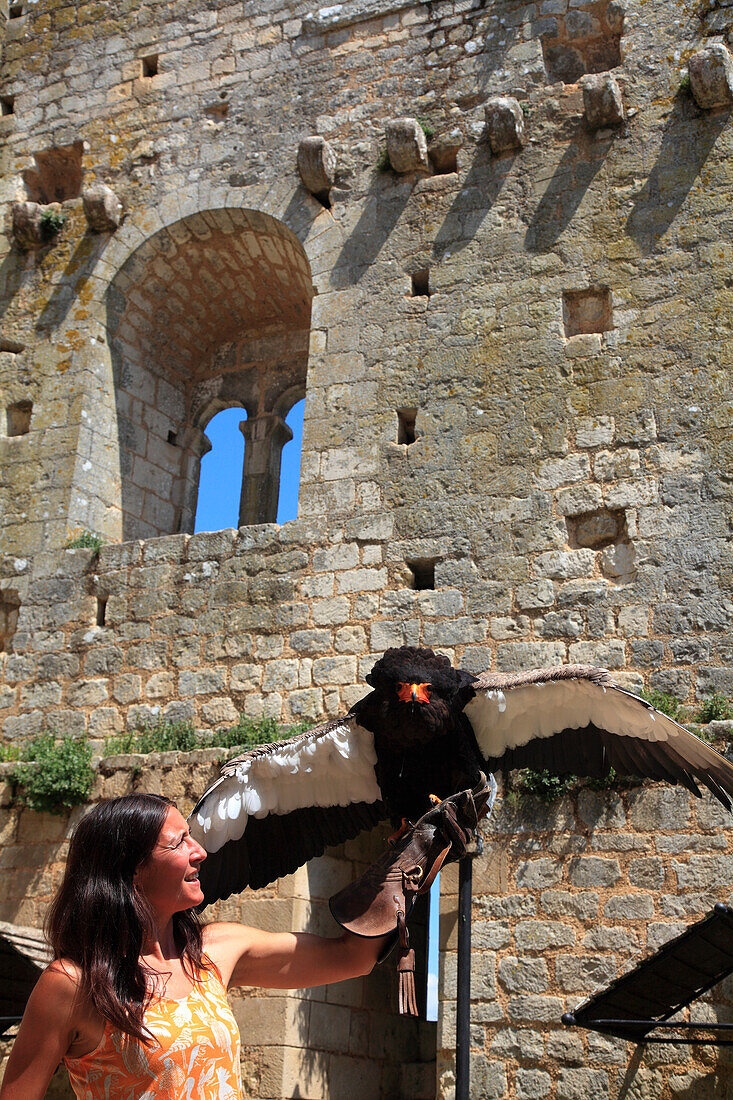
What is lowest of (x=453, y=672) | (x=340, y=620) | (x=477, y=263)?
(x=453, y=672)

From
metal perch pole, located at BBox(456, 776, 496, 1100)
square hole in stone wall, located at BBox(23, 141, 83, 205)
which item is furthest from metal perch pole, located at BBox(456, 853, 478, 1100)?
square hole in stone wall, located at BBox(23, 141, 83, 205)

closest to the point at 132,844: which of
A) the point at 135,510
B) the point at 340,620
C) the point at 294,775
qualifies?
the point at 294,775

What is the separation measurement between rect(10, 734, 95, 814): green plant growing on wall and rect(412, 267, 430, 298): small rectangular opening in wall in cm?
383

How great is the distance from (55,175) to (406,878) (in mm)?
8685

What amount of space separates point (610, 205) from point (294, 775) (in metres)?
4.99

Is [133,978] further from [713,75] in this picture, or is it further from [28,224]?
[28,224]

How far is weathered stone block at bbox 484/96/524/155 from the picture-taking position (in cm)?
760

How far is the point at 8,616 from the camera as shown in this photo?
320 inches

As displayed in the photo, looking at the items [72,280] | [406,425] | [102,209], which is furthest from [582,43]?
[72,280]

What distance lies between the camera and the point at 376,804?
3.79 metres

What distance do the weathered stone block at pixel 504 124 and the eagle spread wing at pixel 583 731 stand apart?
507 centimetres

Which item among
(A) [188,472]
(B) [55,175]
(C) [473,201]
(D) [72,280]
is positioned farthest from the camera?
(B) [55,175]

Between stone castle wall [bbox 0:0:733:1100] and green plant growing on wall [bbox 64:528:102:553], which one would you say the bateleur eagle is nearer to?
stone castle wall [bbox 0:0:733:1100]

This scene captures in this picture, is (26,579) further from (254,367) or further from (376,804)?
(376,804)
